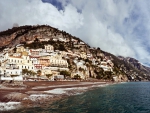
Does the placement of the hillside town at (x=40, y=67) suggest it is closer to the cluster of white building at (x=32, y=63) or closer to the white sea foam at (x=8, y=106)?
the cluster of white building at (x=32, y=63)

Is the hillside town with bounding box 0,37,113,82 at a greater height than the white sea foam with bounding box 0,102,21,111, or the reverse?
the hillside town with bounding box 0,37,113,82

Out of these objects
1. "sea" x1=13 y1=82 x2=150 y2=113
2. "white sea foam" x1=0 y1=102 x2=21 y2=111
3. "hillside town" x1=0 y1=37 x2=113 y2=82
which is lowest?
"sea" x1=13 y1=82 x2=150 y2=113

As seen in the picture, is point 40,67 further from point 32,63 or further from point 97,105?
point 97,105

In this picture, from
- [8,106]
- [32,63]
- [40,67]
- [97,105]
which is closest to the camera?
[8,106]

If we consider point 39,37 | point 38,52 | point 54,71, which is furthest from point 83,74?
point 39,37

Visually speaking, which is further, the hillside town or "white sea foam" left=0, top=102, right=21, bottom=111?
the hillside town

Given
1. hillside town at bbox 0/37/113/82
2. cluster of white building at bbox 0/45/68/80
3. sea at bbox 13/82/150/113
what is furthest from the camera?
hillside town at bbox 0/37/113/82

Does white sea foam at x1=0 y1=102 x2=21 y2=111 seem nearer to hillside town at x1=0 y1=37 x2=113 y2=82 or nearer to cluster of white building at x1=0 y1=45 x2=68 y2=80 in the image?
hillside town at x1=0 y1=37 x2=113 y2=82

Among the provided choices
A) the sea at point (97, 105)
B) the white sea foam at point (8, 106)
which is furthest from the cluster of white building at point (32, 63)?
the white sea foam at point (8, 106)

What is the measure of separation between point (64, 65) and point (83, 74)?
50.4 feet

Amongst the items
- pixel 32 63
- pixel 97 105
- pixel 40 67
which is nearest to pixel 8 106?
pixel 97 105

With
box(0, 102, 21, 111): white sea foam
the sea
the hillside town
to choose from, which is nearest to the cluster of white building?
the hillside town

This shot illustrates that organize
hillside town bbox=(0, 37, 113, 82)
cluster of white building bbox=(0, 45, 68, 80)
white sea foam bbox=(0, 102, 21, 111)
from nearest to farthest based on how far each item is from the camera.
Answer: white sea foam bbox=(0, 102, 21, 111), cluster of white building bbox=(0, 45, 68, 80), hillside town bbox=(0, 37, 113, 82)

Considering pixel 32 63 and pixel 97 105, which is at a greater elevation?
pixel 32 63
